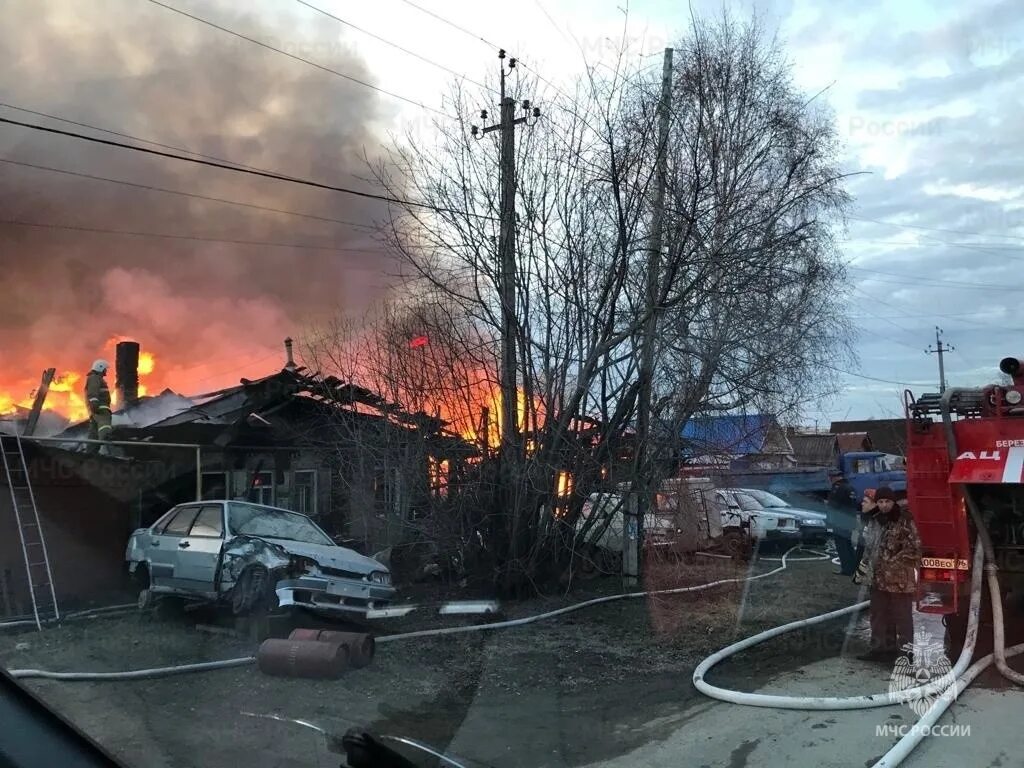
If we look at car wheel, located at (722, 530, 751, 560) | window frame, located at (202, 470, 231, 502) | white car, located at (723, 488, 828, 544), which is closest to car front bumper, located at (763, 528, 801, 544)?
white car, located at (723, 488, 828, 544)

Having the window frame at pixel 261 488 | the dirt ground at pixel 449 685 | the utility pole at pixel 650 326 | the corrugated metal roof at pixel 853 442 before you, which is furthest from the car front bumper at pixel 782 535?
the corrugated metal roof at pixel 853 442

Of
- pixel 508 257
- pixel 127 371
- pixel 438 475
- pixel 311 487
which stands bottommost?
pixel 311 487

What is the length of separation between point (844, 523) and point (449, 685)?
261 inches

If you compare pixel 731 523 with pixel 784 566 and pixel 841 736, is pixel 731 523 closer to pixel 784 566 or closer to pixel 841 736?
pixel 784 566

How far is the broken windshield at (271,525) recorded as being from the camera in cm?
823

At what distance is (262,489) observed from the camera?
10844 mm

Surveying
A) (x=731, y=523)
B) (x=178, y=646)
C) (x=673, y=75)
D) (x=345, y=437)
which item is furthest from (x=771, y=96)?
(x=178, y=646)

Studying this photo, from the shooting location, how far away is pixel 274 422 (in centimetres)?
1114

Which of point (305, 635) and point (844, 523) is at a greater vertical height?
point (844, 523)

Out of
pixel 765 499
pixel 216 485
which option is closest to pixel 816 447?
pixel 765 499

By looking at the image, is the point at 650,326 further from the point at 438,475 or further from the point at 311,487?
the point at 311,487

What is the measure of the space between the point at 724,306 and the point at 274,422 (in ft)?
20.5

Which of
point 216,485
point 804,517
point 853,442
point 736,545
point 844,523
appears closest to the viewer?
point 216,485

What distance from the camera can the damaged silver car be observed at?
7762 millimetres
